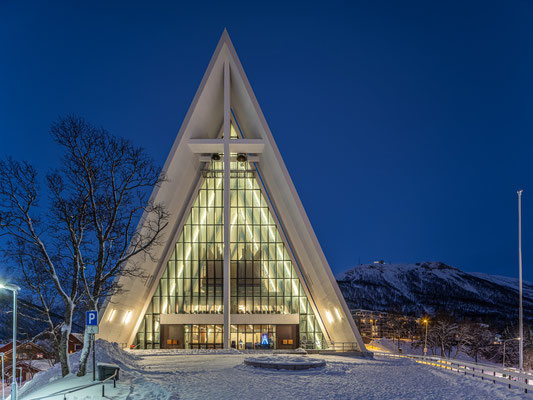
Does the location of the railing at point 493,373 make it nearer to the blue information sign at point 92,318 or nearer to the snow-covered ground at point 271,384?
the snow-covered ground at point 271,384

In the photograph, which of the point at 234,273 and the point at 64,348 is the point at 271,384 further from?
the point at 234,273

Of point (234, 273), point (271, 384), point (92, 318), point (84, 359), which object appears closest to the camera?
point (92, 318)

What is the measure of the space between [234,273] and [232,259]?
111 centimetres

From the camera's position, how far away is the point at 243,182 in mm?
36656

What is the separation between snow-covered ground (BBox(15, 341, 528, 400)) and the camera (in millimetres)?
11594

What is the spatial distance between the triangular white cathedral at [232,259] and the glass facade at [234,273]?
0.25 feet

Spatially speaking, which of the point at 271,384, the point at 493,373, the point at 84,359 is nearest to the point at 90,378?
the point at 84,359

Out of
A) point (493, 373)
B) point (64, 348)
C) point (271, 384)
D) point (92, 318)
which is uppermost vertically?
point (92, 318)

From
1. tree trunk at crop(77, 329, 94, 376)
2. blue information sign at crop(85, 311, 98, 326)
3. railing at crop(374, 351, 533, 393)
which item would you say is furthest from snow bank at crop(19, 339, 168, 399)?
railing at crop(374, 351, 533, 393)

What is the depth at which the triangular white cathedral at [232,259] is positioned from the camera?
28188 mm

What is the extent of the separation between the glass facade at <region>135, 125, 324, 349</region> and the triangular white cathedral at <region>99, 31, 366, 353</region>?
8cm

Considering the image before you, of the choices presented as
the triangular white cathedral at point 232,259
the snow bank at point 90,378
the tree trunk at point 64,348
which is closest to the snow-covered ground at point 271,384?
the snow bank at point 90,378

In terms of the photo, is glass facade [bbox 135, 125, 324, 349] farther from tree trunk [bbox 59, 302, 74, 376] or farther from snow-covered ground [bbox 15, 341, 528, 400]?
tree trunk [bbox 59, 302, 74, 376]

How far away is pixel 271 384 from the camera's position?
44.2ft
